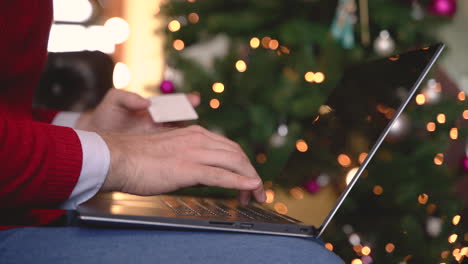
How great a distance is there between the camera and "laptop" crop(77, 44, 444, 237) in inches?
18.7

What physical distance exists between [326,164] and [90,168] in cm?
41

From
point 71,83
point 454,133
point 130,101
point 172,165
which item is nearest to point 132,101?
point 130,101

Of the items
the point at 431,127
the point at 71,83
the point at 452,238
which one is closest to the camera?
the point at 452,238

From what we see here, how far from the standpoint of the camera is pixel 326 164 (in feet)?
2.48

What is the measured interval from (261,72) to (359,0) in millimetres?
433

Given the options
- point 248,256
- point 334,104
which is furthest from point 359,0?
point 248,256

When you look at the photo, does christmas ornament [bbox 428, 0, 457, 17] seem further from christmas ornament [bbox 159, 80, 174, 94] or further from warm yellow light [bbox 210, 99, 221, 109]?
christmas ornament [bbox 159, 80, 174, 94]

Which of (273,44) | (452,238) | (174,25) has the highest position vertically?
(273,44)

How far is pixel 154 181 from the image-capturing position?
53 centimetres

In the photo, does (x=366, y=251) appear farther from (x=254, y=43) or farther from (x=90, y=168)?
(x=254, y=43)

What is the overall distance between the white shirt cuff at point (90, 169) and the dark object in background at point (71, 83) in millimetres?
1945

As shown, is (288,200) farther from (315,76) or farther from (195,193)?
(315,76)

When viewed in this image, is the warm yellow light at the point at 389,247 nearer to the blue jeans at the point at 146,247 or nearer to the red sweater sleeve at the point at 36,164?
the blue jeans at the point at 146,247

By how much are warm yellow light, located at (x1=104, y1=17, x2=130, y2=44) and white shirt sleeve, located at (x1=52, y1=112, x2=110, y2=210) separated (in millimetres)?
2900
